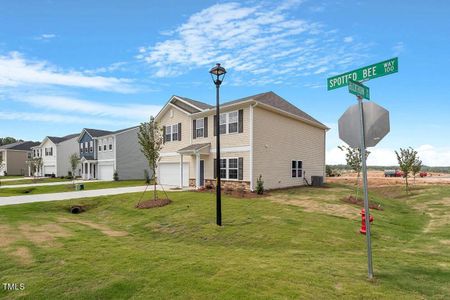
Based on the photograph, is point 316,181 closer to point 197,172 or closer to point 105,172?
point 197,172

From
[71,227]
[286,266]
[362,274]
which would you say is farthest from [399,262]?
[71,227]

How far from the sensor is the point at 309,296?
4.59 m

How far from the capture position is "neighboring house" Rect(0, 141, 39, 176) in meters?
63.7

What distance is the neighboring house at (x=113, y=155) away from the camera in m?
41.6

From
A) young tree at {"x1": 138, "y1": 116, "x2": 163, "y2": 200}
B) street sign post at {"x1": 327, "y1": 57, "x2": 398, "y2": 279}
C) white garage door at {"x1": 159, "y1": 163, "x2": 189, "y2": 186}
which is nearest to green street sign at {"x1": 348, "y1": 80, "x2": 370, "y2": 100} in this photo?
street sign post at {"x1": 327, "y1": 57, "x2": 398, "y2": 279}

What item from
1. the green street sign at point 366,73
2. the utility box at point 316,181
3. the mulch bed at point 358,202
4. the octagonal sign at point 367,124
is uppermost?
the green street sign at point 366,73

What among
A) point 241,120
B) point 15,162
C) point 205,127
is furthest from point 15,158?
point 241,120

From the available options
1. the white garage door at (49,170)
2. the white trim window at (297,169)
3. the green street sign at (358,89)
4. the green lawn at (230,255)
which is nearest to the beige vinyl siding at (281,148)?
the white trim window at (297,169)

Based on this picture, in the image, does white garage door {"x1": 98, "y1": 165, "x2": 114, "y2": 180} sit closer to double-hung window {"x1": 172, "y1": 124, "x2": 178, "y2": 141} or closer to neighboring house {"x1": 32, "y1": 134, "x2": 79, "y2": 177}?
neighboring house {"x1": 32, "y1": 134, "x2": 79, "y2": 177}

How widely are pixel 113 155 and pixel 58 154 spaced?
18.7m

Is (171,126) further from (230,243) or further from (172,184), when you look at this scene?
(230,243)

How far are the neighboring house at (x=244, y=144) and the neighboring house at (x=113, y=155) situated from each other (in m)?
14.2

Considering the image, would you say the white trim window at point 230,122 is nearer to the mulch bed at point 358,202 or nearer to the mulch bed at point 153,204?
the mulch bed at point 153,204

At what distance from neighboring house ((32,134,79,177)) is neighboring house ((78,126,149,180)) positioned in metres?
8.09
